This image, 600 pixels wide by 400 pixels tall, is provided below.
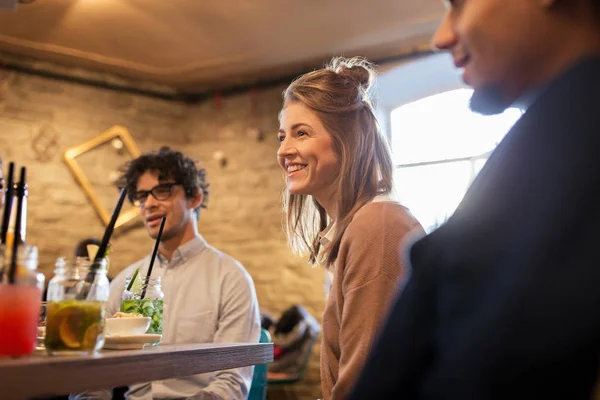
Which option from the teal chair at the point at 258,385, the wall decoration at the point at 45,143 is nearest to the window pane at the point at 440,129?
the teal chair at the point at 258,385

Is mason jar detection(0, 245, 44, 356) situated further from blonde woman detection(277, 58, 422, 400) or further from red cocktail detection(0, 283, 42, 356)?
blonde woman detection(277, 58, 422, 400)

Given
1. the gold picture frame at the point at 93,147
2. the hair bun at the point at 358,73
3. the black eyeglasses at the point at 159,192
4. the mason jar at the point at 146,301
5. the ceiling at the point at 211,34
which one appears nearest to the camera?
the mason jar at the point at 146,301

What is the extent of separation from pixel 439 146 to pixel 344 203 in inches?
131

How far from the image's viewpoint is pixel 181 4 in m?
4.14

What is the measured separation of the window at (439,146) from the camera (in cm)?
469

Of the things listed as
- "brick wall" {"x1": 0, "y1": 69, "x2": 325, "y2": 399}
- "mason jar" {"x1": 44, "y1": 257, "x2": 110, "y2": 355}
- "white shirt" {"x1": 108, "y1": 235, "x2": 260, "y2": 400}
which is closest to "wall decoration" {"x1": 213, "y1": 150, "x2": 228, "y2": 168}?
"brick wall" {"x1": 0, "y1": 69, "x2": 325, "y2": 399}

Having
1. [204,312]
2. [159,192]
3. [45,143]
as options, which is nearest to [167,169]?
[159,192]

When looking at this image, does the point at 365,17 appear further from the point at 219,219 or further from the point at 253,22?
the point at 219,219

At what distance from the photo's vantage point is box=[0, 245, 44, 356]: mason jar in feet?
3.29

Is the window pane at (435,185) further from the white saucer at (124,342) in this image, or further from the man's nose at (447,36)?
the man's nose at (447,36)

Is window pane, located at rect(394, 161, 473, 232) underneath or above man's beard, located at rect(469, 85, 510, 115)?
underneath

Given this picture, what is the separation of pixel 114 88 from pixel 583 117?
204 inches

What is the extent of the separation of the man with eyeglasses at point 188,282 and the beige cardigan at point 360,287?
28.1 inches

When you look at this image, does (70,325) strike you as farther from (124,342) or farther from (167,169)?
(167,169)
